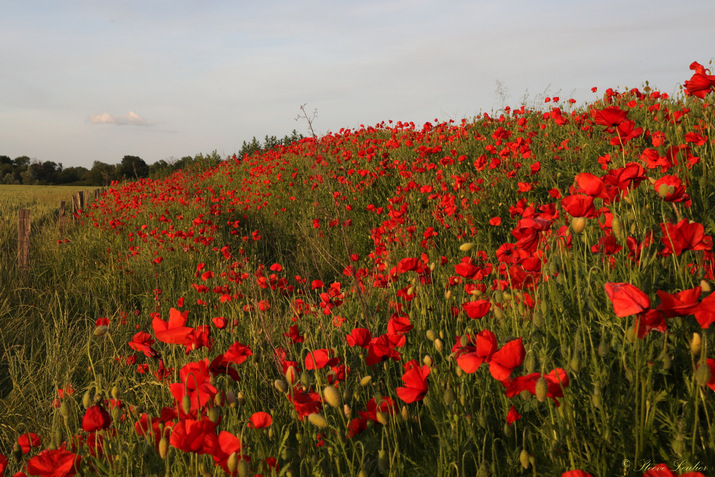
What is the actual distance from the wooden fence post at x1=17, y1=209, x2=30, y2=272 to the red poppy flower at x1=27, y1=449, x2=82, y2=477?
5.33 m

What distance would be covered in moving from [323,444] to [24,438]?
891 mm

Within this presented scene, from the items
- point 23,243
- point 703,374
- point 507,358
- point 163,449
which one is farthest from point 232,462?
point 23,243

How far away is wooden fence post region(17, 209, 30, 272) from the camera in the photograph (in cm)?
573

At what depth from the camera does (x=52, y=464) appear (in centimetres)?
119

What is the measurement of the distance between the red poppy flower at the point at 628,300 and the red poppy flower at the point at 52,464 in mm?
1306

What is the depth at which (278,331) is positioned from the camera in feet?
9.82

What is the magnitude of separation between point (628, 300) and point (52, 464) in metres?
1.38

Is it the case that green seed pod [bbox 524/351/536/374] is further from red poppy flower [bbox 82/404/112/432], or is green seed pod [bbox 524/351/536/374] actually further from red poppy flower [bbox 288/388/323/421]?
red poppy flower [bbox 82/404/112/432]

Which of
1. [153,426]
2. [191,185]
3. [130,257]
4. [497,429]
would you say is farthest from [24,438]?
[191,185]

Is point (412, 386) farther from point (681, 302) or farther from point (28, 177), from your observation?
point (28, 177)

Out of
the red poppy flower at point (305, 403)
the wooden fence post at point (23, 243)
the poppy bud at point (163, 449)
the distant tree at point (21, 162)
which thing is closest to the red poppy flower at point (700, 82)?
the red poppy flower at point (305, 403)

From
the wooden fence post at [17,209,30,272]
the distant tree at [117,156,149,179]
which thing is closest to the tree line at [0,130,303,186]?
the distant tree at [117,156,149,179]

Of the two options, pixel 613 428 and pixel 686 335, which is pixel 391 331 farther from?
pixel 686 335

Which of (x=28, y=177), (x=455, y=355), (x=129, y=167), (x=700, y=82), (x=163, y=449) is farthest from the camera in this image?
(x=28, y=177)
